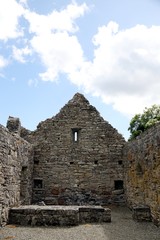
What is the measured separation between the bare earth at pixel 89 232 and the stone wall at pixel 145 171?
61 cm

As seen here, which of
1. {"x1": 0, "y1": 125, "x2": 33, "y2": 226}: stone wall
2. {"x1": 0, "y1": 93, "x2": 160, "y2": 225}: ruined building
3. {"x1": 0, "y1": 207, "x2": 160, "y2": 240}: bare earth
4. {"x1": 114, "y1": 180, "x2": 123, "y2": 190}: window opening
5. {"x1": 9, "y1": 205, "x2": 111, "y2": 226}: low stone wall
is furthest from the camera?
{"x1": 114, "y1": 180, "x2": 123, "y2": 190}: window opening

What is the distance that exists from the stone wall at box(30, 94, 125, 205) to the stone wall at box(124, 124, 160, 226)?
1.49 metres

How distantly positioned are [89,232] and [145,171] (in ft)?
8.63

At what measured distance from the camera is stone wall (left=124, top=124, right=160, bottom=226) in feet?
22.8

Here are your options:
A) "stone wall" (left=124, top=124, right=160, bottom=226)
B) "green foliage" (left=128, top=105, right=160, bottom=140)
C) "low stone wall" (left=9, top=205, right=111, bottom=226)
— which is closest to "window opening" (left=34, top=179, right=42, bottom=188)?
"stone wall" (left=124, top=124, right=160, bottom=226)

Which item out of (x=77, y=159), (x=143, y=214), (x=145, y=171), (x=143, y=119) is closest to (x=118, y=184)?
(x=77, y=159)

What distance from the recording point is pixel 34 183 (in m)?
12.3

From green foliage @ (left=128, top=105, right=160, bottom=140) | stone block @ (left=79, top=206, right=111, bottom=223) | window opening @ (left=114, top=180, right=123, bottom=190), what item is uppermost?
green foliage @ (left=128, top=105, right=160, bottom=140)

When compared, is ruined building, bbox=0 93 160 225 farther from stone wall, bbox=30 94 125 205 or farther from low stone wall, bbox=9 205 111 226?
low stone wall, bbox=9 205 111 226

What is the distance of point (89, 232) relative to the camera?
21.6 ft

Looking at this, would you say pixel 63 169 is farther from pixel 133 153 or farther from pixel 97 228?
pixel 97 228

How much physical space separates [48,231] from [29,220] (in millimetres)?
967

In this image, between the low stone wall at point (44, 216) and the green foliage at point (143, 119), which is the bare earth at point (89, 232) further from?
the green foliage at point (143, 119)

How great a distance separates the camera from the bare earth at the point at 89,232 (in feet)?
19.7
